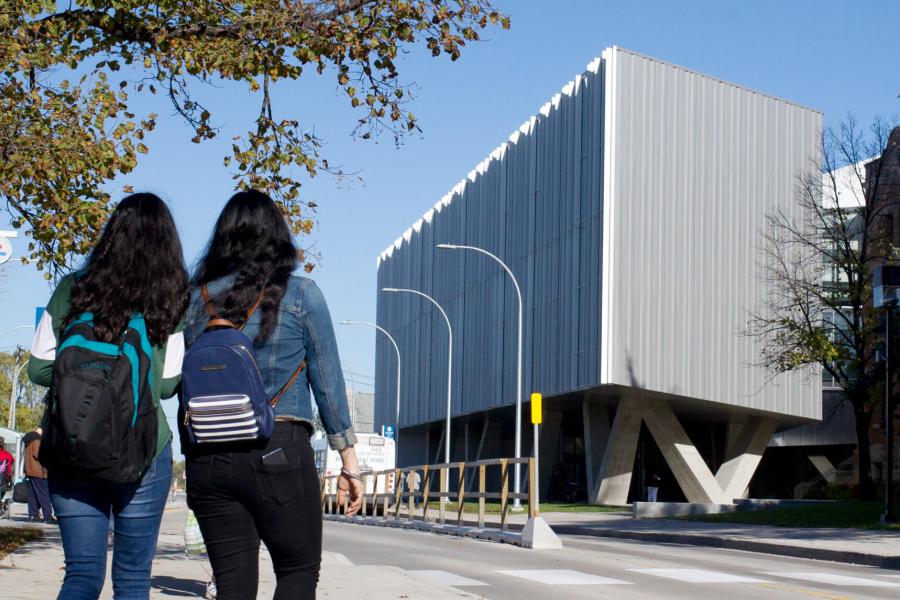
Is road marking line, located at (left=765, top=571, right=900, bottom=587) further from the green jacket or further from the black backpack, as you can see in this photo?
the black backpack

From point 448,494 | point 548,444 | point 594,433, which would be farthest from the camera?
point 548,444

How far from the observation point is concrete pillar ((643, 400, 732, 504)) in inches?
1929

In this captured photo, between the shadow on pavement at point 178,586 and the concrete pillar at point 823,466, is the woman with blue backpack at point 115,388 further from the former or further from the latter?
the concrete pillar at point 823,466

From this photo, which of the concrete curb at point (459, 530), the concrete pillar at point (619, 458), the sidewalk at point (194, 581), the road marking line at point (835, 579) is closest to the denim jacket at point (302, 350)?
the sidewalk at point (194, 581)

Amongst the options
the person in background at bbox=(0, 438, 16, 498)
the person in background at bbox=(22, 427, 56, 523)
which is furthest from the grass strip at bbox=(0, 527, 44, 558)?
the person in background at bbox=(0, 438, 16, 498)

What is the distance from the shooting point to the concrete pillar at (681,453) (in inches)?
1929

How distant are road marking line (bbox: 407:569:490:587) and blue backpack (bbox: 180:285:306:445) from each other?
7.92m

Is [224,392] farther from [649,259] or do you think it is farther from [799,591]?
[649,259]

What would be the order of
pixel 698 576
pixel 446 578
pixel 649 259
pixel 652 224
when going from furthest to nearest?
pixel 652 224 < pixel 649 259 < pixel 698 576 < pixel 446 578

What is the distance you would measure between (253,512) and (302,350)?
1.95ft

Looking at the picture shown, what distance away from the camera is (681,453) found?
162ft

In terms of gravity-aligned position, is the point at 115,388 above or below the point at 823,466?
below

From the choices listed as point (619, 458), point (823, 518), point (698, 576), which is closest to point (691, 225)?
point (619, 458)

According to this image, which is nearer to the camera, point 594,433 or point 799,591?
point 799,591
